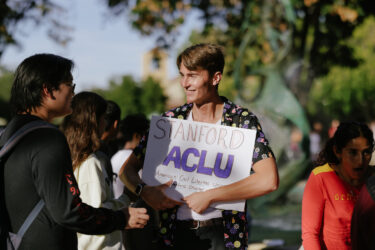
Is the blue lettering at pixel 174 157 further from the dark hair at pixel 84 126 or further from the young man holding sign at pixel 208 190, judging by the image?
the dark hair at pixel 84 126

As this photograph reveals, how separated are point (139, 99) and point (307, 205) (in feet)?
160

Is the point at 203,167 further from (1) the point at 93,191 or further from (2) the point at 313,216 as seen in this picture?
(1) the point at 93,191

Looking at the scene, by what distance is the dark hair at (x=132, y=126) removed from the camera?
485 centimetres

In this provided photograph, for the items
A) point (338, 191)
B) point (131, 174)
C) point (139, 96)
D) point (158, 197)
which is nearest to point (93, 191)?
point (131, 174)

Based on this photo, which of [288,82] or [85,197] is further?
[288,82]

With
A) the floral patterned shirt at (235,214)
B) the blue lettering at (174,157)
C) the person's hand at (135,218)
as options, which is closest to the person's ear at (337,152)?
the floral patterned shirt at (235,214)

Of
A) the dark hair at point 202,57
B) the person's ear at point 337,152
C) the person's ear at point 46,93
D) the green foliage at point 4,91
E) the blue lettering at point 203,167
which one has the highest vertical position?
the dark hair at point 202,57

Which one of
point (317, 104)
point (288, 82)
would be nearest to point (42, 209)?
point (288, 82)

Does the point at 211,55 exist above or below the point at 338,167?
above

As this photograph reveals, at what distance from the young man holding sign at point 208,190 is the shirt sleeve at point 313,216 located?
1.30 feet

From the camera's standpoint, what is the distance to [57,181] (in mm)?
2020

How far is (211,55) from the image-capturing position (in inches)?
105

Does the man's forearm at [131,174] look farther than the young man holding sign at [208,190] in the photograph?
Yes

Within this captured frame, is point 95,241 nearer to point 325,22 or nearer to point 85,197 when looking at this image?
point 85,197
